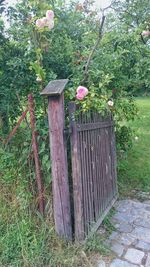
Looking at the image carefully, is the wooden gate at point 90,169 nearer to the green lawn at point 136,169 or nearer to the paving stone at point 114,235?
the paving stone at point 114,235

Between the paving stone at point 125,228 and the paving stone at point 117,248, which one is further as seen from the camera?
the paving stone at point 125,228

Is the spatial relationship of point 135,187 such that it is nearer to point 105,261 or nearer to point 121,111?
point 121,111

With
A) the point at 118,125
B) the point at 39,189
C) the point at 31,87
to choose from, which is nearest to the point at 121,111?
the point at 118,125

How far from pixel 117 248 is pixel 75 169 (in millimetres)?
829

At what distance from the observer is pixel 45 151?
2385mm

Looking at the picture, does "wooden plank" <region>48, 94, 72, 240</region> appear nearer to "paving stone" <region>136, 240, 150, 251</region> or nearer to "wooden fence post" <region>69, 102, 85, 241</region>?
"wooden fence post" <region>69, 102, 85, 241</region>

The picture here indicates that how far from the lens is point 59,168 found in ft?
7.17

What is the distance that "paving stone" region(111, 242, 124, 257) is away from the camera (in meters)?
2.33

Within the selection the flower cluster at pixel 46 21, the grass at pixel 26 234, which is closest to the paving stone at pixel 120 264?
the grass at pixel 26 234

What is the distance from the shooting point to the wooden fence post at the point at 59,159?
2.15 meters

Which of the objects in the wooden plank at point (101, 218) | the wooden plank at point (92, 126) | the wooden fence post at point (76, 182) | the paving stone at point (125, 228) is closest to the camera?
the wooden fence post at point (76, 182)

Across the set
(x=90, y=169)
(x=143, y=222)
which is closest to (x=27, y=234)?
(x=90, y=169)

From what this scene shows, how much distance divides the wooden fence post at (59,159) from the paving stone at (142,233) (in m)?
0.74

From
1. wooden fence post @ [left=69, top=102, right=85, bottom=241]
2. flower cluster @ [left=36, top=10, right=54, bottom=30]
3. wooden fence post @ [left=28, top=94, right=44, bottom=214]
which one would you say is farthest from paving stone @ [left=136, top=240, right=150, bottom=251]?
flower cluster @ [left=36, top=10, right=54, bottom=30]
